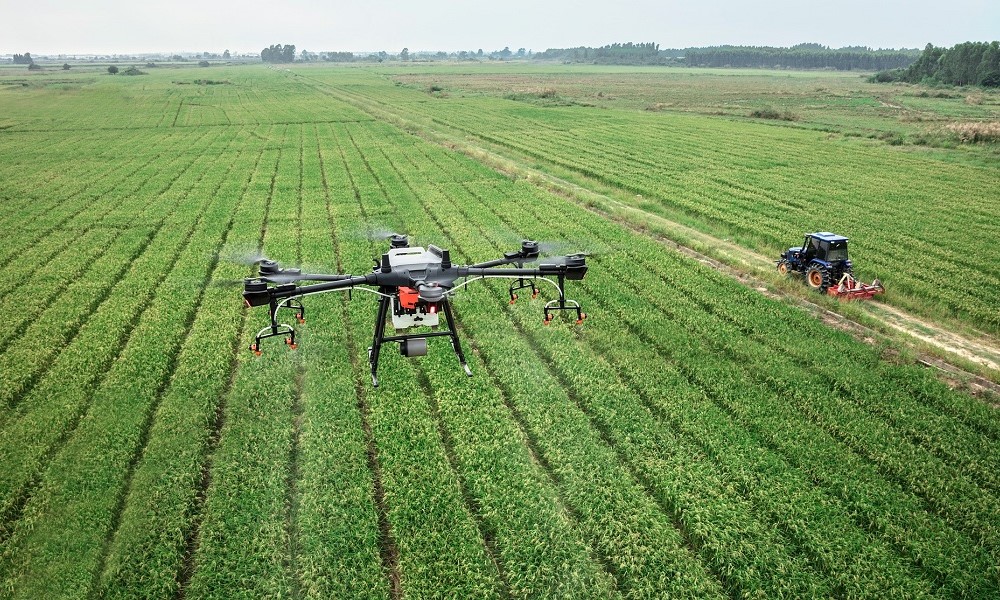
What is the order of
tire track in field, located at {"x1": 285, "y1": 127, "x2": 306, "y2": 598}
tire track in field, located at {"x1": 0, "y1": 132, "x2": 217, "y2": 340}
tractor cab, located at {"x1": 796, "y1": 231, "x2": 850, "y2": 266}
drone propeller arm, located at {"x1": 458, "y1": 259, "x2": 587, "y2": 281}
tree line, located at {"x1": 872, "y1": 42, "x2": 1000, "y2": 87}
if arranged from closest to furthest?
tire track in field, located at {"x1": 285, "y1": 127, "x2": 306, "y2": 598}, drone propeller arm, located at {"x1": 458, "y1": 259, "x2": 587, "y2": 281}, tire track in field, located at {"x1": 0, "y1": 132, "x2": 217, "y2": 340}, tractor cab, located at {"x1": 796, "y1": 231, "x2": 850, "y2": 266}, tree line, located at {"x1": 872, "y1": 42, "x2": 1000, "y2": 87}

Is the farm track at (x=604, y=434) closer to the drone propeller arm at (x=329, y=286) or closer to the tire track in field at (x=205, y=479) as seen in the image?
the drone propeller arm at (x=329, y=286)

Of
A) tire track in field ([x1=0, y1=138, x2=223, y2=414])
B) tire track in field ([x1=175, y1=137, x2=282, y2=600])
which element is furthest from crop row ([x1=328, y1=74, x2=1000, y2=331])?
tire track in field ([x1=0, y1=138, x2=223, y2=414])

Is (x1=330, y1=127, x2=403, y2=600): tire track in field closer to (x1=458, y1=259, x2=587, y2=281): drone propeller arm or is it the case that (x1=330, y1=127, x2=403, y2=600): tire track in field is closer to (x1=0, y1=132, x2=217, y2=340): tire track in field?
(x1=458, y1=259, x2=587, y2=281): drone propeller arm

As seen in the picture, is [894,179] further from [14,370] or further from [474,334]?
[14,370]

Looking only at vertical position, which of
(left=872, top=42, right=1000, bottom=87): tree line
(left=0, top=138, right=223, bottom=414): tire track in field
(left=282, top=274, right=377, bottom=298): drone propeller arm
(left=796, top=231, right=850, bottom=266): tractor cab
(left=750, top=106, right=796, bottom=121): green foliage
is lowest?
(left=0, top=138, right=223, bottom=414): tire track in field

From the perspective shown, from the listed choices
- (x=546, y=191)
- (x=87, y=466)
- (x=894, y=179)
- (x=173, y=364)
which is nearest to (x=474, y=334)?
(x=173, y=364)

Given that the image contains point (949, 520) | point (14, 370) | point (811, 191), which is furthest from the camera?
point (811, 191)

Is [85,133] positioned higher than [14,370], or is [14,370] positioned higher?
[85,133]

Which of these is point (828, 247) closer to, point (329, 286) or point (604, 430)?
point (604, 430)
